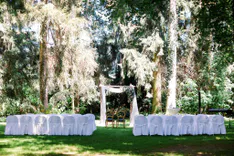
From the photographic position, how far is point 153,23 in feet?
57.7

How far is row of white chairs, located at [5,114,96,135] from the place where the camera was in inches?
374

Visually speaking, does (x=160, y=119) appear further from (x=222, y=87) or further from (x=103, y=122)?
(x=222, y=87)

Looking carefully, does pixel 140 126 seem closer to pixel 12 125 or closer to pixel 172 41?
pixel 12 125

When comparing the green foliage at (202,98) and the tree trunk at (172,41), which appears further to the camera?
the green foliage at (202,98)

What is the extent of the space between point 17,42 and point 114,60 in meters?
8.20

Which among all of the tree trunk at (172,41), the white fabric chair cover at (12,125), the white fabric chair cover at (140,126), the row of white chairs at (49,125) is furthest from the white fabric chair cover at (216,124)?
the white fabric chair cover at (12,125)

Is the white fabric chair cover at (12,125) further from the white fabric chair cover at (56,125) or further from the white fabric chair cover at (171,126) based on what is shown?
the white fabric chair cover at (171,126)

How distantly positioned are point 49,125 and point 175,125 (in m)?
4.15

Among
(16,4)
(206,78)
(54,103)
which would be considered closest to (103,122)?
(54,103)

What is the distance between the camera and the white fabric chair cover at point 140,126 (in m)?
9.23

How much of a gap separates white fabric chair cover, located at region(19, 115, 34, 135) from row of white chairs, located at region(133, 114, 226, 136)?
3449 mm

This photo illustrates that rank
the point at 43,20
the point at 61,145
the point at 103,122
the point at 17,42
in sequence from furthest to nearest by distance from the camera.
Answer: the point at 17,42 < the point at 103,122 < the point at 43,20 < the point at 61,145

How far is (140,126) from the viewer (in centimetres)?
926

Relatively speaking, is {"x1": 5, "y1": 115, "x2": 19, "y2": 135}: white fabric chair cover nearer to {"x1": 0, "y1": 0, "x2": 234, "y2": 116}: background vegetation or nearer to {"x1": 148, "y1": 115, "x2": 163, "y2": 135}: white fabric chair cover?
{"x1": 0, "y1": 0, "x2": 234, "y2": 116}: background vegetation
